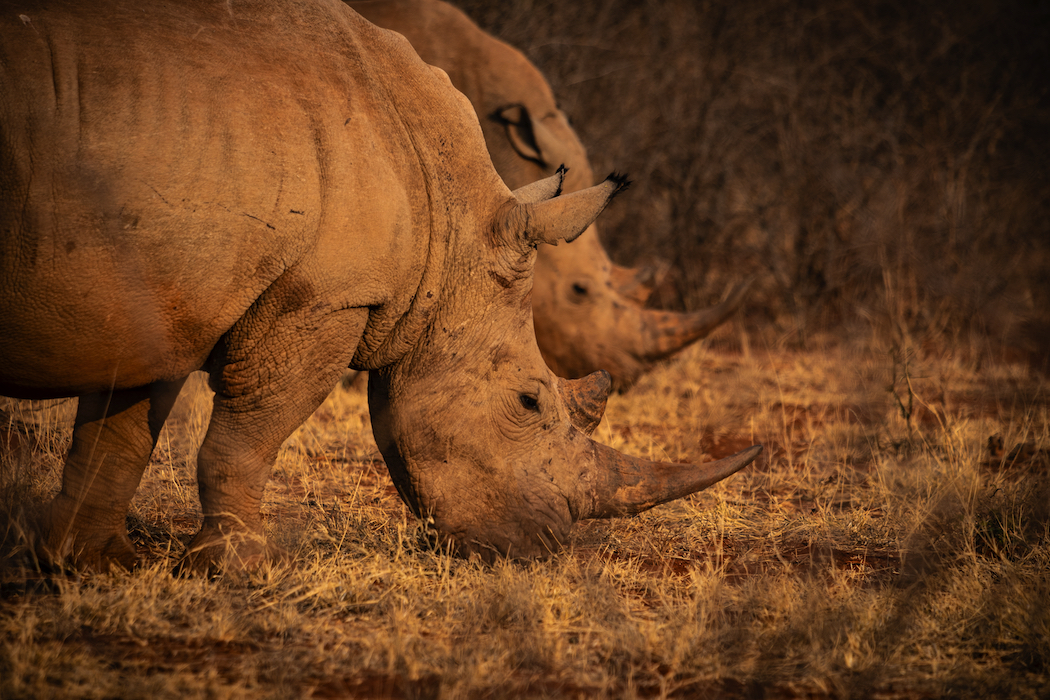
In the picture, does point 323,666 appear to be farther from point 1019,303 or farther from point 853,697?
point 1019,303

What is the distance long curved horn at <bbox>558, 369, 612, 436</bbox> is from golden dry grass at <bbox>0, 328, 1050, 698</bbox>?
468 millimetres

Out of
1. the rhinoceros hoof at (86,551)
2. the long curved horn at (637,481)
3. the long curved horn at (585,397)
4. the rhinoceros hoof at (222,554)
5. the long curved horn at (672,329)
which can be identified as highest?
the long curved horn at (585,397)

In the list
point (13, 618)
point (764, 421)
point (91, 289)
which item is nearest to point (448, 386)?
point (91, 289)

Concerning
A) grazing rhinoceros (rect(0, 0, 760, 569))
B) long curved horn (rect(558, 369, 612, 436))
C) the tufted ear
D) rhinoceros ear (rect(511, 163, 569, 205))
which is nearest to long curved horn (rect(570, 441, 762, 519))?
grazing rhinoceros (rect(0, 0, 760, 569))

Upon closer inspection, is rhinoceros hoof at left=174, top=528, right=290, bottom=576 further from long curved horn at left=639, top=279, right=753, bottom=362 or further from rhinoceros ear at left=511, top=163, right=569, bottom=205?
long curved horn at left=639, top=279, right=753, bottom=362

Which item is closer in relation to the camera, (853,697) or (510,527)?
(853,697)

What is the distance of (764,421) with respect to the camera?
602 centimetres

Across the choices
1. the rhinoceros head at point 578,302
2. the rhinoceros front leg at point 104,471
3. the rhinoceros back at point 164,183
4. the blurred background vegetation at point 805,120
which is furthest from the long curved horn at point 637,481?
the blurred background vegetation at point 805,120

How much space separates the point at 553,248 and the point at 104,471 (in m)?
3.29

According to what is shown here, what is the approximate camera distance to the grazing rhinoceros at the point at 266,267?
2549 mm

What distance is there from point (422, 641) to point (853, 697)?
1115mm

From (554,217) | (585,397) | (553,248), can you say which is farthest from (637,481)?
(553,248)

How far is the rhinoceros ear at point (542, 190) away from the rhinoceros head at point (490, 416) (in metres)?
0.19

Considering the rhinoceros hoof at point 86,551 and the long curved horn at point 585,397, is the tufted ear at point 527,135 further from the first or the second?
the rhinoceros hoof at point 86,551
